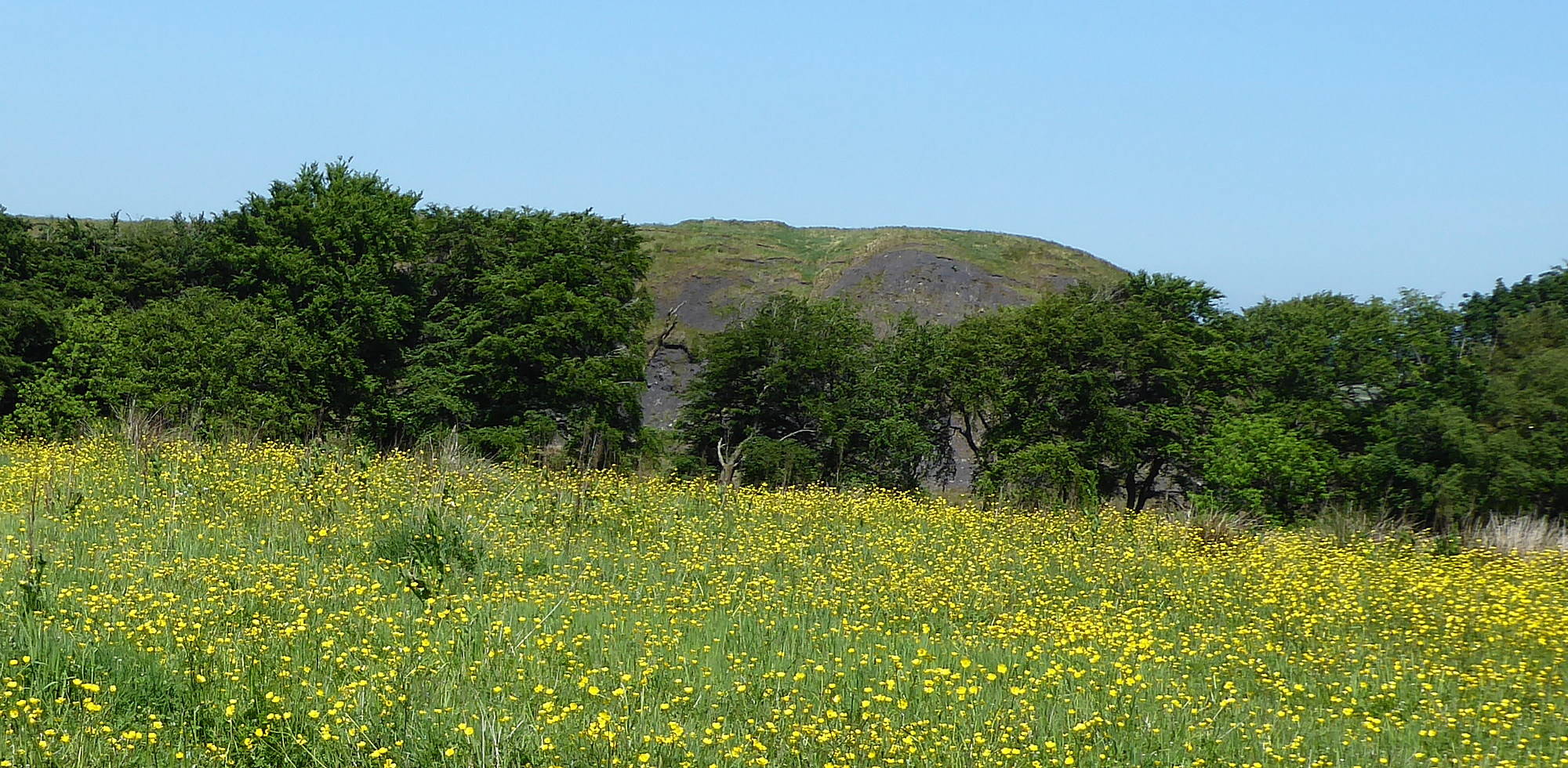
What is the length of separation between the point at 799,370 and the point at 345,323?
12.2 meters

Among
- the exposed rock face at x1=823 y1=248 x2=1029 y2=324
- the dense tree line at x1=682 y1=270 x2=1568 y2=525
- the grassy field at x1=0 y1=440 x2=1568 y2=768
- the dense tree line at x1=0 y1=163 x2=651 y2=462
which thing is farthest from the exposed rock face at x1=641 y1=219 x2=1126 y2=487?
the grassy field at x1=0 y1=440 x2=1568 y2=768

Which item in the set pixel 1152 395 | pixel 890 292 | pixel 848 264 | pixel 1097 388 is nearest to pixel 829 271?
pixel 848 264

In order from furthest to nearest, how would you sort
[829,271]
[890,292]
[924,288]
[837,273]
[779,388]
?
[829,271] < [837,273] < [924,288] < [890,292] < [779,388]

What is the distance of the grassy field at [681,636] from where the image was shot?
566cm

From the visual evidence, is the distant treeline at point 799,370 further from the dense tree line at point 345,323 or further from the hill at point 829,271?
the hill at point 829,271

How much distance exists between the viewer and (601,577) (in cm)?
956

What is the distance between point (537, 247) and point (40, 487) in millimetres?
23792

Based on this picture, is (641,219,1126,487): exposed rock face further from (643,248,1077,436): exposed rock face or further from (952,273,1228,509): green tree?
(952,273,1228,509): green tree

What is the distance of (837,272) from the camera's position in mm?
73438

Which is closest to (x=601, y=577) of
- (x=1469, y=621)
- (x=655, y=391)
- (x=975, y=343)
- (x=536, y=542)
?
(x=536, y=542)

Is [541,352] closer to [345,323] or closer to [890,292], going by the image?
[345,323]

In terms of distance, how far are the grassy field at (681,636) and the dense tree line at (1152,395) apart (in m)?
17.2

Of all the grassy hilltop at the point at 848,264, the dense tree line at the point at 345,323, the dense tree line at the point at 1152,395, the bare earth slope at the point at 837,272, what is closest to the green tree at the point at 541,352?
the dense tree line at the point at 345,323

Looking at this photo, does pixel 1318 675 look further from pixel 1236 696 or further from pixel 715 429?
pixel 715 429
